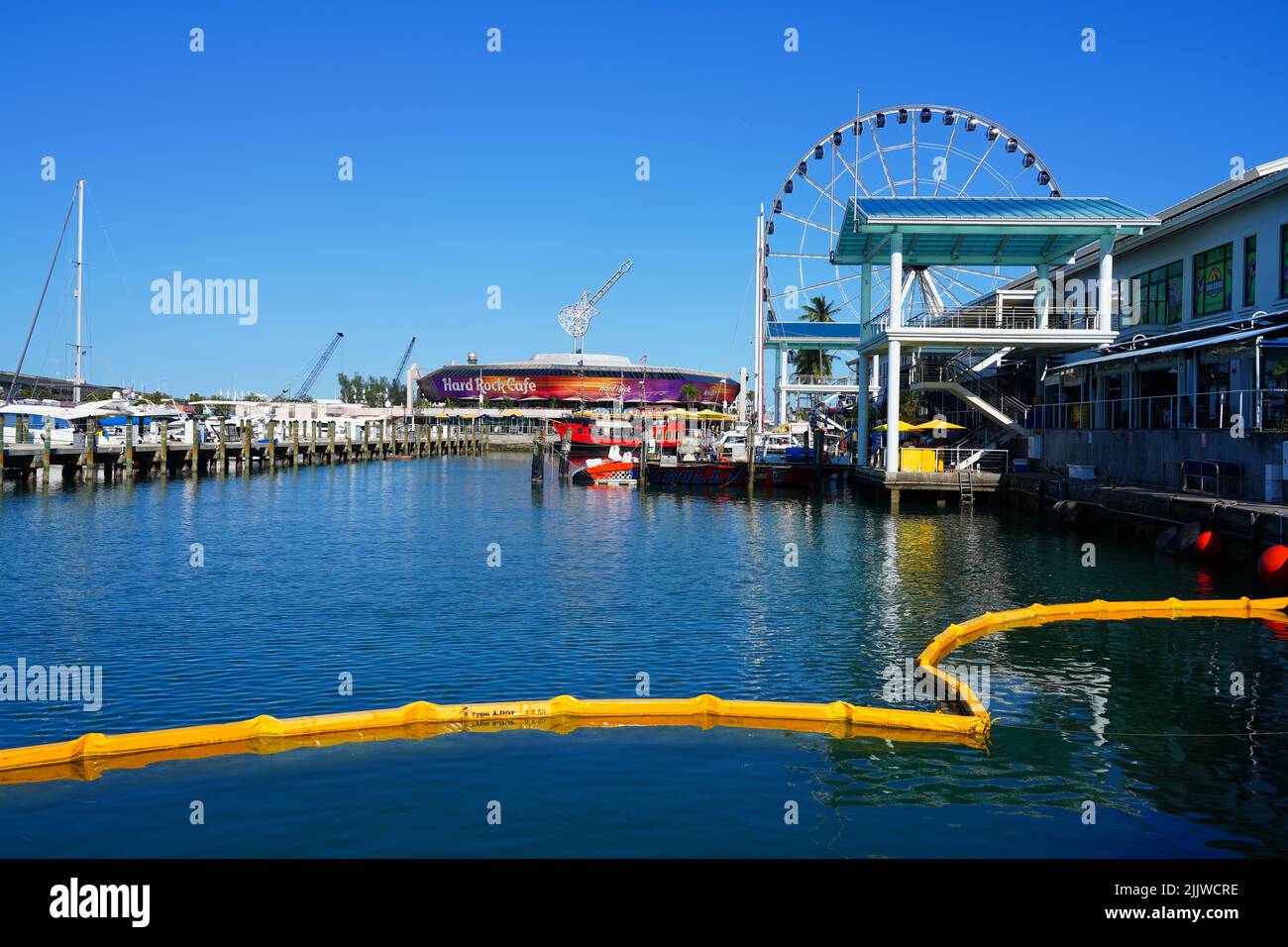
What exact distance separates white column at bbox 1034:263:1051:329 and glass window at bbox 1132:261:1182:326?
13.8ft

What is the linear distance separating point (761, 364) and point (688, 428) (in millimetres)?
28960

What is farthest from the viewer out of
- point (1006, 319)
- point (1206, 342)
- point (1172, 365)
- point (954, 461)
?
point (1006, 319)

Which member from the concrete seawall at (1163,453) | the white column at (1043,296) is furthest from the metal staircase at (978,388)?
the concrete seawall at (1163,453)

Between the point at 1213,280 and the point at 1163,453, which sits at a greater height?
the point at 1213,280

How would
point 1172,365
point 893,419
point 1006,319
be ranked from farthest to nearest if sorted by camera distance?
point 1006,319 → point 893,419 → point 1172,365

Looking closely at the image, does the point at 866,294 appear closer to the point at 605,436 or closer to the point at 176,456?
the point at 605,436

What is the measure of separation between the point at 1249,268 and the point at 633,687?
35.2m

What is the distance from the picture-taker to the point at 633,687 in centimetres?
1755

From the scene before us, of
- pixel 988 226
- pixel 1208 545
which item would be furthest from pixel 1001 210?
pixel 1208 545

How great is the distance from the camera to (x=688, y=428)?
340 feet

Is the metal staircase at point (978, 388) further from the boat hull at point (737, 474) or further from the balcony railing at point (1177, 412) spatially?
the boat hull at point (737, 474)
